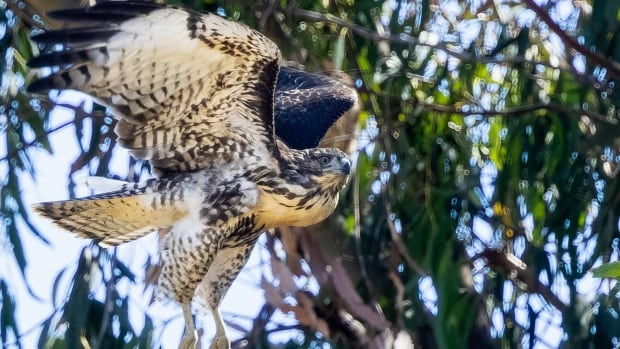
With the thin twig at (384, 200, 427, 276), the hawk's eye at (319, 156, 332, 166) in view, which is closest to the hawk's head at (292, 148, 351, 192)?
the hawk's eye at (319, 156, 332, 166)

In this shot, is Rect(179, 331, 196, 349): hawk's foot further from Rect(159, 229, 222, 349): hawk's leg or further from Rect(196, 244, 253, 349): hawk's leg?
Rect(196, 244, 253, 349): hawk's leg

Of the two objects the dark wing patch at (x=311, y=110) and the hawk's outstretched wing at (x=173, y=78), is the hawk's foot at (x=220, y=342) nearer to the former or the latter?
the hawk's outstretched wing at (x=173, y=78)

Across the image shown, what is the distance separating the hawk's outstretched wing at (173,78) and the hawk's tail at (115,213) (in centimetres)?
11

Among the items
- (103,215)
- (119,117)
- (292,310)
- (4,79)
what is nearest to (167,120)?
(119,117)

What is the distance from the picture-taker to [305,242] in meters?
4.42

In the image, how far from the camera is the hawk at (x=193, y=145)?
11.6 ft

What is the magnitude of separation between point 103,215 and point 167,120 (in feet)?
1.22

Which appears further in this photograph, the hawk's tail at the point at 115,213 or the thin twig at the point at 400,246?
the thin twig at the point at 400,246

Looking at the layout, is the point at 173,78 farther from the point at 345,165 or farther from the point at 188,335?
the point at 188,335

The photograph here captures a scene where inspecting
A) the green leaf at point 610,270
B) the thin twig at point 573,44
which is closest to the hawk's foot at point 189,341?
the thin twig at point 573,44

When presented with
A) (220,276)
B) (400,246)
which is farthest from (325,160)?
(400,246)

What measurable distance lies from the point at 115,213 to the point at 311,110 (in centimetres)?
64

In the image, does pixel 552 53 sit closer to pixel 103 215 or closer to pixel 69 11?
pixel 103 215

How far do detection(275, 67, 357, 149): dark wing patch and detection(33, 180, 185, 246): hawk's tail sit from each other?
1.72ft
